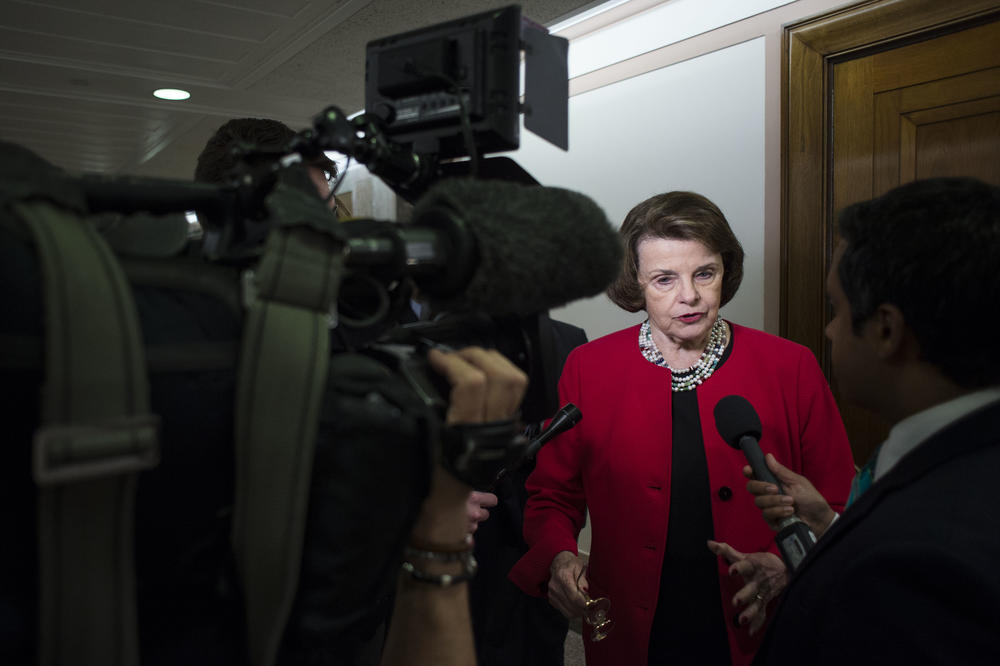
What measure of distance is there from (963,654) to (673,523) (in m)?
0.73

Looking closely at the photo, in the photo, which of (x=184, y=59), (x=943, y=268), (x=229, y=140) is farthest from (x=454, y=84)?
(x=184, y=59)

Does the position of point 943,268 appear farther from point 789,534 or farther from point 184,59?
point 184,59

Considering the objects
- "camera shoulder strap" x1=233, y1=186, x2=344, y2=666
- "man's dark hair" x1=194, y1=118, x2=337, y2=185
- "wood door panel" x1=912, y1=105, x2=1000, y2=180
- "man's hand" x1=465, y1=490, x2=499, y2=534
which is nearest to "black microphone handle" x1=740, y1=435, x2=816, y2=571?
"man's hand" x1=465, y1=490, x2=499, y2=534

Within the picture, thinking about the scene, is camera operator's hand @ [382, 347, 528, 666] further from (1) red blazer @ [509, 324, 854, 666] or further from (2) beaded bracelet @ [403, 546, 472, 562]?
(1) red blazer @ [509, 324, 854, 666]

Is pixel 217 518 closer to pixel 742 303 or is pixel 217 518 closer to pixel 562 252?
pixel 562 252

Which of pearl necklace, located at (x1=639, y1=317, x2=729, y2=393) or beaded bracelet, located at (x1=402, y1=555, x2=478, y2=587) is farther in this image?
pearl necklace, located at (x1=639, y1=317, x2=729, y2=393)

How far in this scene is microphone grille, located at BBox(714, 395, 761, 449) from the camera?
1178 millimetres

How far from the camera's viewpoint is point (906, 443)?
34.4 inches

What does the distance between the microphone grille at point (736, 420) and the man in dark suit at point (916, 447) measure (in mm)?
213

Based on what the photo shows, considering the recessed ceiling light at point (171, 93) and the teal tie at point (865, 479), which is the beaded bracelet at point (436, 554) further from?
the recessed ceiling light at point (171, 93)

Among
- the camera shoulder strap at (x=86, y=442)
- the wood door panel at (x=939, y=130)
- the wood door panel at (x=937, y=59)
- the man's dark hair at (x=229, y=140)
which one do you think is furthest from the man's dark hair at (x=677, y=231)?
the camera shoulder strap at (x=86, y=442)

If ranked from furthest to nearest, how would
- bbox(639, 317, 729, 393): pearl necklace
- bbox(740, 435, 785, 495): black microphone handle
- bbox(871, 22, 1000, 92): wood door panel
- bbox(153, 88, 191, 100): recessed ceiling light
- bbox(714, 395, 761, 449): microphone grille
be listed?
bbox(153, 88, 191, 100): recessed ceiling light, bbox(871, 22, 1000, 92): wood door panel, bbox(639, 317, 729, 393): pearl necklace, bbox(714, 395, 761, 449): microphone grille, bbox(740, 435, 785, 495): black microphone handle

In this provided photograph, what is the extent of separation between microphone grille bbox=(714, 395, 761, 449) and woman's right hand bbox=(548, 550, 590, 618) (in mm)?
402

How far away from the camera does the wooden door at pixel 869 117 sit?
1906mm
